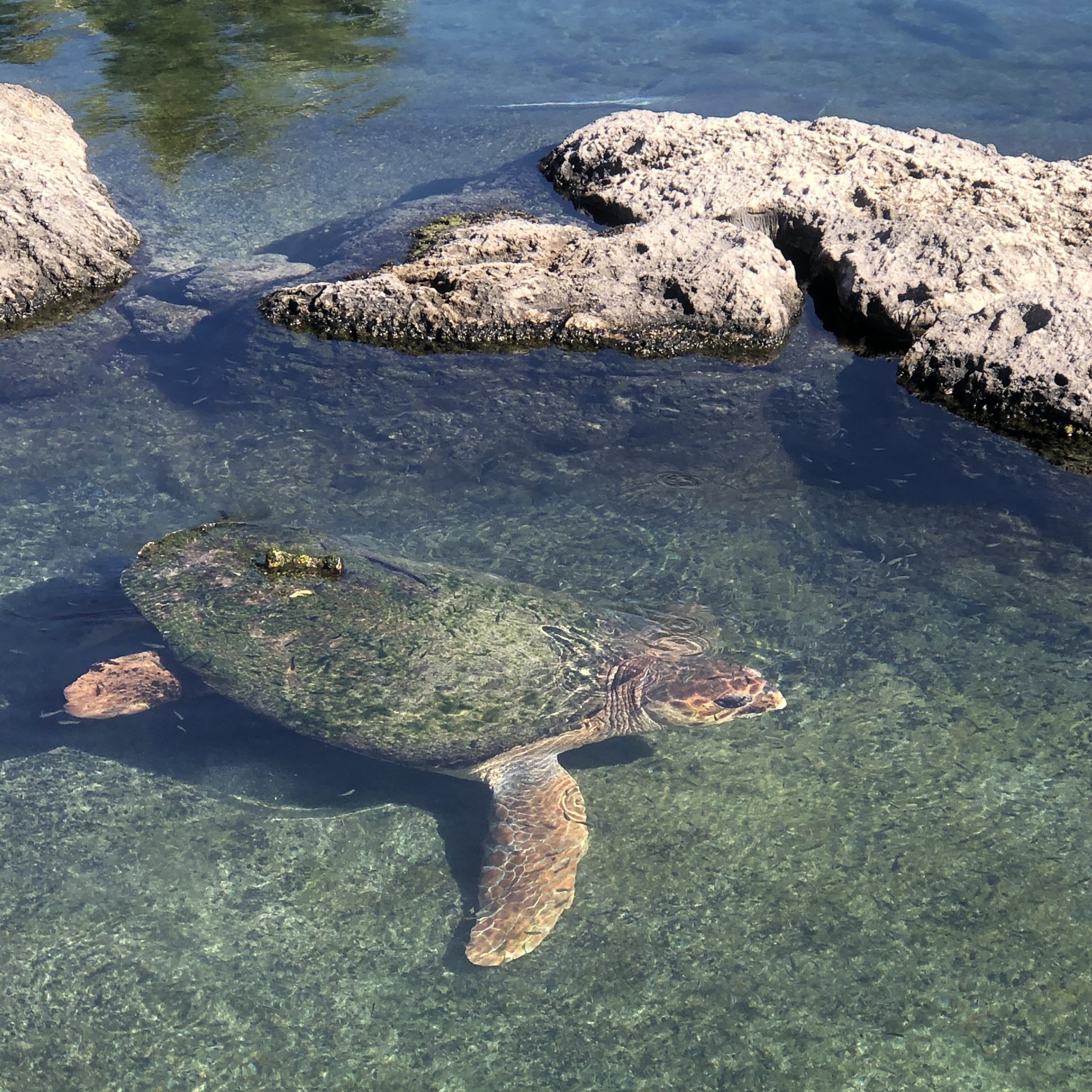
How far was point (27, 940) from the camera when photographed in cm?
371

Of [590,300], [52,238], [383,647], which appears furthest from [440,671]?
[52,238]

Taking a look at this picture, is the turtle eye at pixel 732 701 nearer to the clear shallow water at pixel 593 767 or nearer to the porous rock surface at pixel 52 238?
the clear shallow water at pixel 593 767

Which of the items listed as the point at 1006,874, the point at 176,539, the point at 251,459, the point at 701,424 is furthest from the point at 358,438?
the point at 1006,874

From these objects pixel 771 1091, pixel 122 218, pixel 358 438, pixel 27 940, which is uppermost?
pixel 122 218

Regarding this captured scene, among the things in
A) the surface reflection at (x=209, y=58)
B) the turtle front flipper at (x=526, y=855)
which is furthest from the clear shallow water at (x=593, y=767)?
the surface reflection at (x=209, y=58)

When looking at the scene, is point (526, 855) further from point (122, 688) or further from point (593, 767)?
point (122, 688)

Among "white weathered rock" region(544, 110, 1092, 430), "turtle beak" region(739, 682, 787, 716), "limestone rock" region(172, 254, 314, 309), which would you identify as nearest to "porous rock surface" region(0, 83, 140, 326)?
"limestone rock" region(172, 254, 314, 309)

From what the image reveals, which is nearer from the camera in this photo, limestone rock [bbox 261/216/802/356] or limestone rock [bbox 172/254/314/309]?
limestone rock [bbox 261/216/802/356]

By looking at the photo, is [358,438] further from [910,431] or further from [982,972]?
[982,972]

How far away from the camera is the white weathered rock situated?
19.7ft

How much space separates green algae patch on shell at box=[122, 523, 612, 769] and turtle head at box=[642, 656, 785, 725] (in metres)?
0.26

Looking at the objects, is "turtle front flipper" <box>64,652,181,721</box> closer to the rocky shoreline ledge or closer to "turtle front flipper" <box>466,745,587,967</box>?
"turtle front flipper" <box>466,745,587,967</box>

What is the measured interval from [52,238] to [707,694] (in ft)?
19.8

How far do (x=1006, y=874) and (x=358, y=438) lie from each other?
13.1 feet
